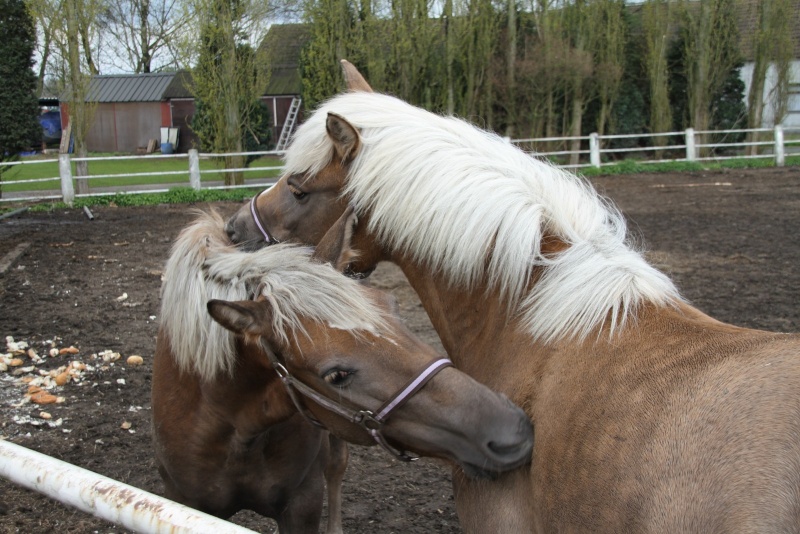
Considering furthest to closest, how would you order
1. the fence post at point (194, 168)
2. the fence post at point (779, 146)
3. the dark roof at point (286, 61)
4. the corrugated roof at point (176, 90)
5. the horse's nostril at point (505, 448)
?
the corrugated roof at point (176, 90), the dark roof at point (286, 61), the fence post at point (779, 146), the fence post at point (194, 168), the horse's nostril at point (505, 448)

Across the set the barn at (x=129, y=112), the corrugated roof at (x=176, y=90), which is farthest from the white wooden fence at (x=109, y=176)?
the barn at (x=129, y=112)

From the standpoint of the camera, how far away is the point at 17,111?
1547cm

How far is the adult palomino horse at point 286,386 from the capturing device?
82.4 inches

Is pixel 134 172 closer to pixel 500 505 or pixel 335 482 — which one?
pixel 335 482

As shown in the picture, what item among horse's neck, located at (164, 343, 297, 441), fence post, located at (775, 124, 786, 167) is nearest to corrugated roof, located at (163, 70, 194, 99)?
fence post, located at (775, 124, 786, 167)

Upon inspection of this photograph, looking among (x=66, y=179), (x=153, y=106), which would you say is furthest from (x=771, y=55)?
(x=153, y=106)

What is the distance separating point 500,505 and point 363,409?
505mm

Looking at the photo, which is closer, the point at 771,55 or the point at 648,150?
the point at 771,55

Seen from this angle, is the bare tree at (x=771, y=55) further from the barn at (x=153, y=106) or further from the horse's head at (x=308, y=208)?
the horse's head at (x=308, y=208)

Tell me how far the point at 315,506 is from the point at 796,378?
205cm

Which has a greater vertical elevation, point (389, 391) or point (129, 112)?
point (129, 112)

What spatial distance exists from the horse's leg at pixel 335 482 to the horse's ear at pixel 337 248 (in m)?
1.54

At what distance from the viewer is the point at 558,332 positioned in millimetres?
2186

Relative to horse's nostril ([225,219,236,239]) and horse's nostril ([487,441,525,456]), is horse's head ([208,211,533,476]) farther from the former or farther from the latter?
horse's nostril ([225,219,236,239])
